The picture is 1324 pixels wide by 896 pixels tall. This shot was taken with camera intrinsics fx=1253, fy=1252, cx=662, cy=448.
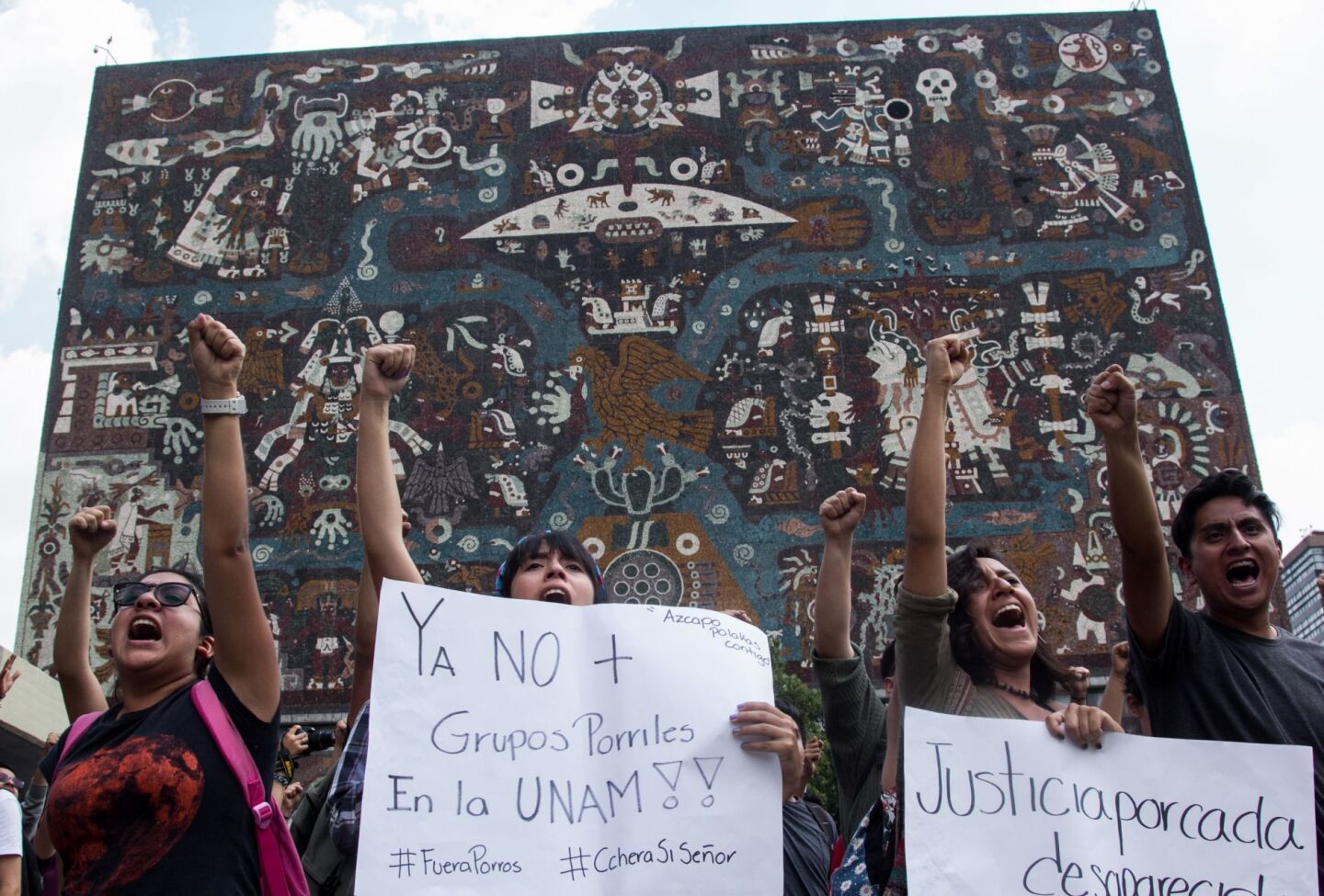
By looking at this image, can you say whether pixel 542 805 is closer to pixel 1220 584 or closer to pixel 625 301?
pixel 1220 584

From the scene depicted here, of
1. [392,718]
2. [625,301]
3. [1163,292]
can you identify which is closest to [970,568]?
[392,718]

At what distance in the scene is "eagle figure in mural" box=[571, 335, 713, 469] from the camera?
504 inches

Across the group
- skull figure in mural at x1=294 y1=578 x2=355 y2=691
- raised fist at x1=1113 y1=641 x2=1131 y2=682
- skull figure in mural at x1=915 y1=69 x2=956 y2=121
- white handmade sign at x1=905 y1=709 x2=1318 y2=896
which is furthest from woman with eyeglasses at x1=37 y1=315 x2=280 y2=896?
skull figure in mural at x1=915 y1=69 x2=956 y2=121

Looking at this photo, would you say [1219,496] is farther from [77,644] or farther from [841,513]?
[77,644]

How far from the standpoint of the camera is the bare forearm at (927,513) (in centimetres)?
267

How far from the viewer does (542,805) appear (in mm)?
2355

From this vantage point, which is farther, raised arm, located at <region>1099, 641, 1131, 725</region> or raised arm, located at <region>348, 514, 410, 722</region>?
raised arm, located at <region>1099, 641, 1131, 725</region>

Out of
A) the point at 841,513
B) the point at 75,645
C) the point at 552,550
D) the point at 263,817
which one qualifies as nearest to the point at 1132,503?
the point at 841,513

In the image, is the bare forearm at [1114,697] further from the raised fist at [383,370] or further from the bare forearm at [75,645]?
the bare forearm at [75,645]

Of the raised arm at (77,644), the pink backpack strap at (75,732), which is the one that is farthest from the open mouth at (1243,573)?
the raised arm at (77,644)

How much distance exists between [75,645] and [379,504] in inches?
42.3

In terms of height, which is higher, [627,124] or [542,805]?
[627,124]

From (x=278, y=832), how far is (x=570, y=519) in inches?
398

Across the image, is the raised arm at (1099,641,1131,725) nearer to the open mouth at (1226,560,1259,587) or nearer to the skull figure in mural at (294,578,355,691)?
the open mouth at (1226,560,1259,587)
